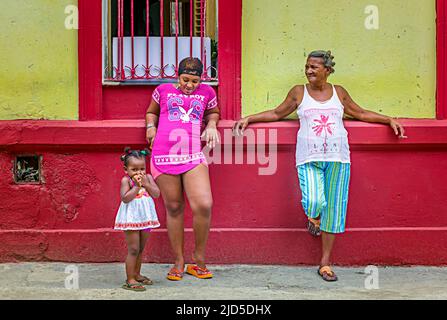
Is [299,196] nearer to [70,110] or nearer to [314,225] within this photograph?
[314,225]

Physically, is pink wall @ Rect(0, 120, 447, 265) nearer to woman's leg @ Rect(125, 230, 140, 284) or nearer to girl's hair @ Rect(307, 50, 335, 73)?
girl's hair @ Rect(307, 50, 335, 73)

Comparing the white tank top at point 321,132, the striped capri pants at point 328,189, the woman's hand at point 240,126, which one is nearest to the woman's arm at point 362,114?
the white tank top at point 321,132

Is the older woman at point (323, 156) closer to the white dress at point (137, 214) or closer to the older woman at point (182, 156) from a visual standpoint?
the older woman at point (182, 156)

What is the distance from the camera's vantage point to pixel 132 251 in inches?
218

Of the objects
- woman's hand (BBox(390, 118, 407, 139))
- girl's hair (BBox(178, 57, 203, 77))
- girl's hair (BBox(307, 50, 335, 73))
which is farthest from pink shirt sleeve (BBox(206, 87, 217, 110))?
woman's hand (BBox(390, 118, 407, 139))

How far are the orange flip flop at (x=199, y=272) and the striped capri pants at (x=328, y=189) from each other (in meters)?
0.91

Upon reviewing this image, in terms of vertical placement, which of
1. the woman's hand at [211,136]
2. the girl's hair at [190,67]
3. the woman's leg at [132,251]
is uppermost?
the girl's hair at [190,67]

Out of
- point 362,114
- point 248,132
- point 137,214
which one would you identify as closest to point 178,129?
point 248,132

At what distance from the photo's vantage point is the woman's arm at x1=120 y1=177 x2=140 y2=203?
17.9 feet

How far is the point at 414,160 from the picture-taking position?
6551 mm

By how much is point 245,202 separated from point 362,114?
120cm

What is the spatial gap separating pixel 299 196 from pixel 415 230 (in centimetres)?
100

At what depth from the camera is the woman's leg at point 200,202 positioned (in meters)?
5.94

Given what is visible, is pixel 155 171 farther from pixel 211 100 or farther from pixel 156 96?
pixel 211 100
